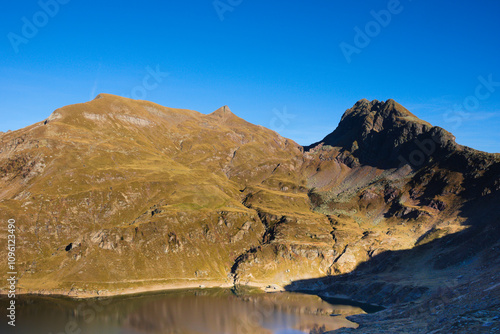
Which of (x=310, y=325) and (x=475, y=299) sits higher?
(x=475, y=299)

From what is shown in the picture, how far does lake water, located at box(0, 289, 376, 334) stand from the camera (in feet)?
404

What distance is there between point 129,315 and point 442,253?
169 m

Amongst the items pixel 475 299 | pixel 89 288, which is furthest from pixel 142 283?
pixel 475 299

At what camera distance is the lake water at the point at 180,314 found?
123 meters

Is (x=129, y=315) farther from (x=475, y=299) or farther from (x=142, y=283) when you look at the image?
(x=475, y=299)

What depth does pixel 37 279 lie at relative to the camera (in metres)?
183

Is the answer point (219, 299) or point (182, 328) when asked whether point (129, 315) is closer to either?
point (182, 328)

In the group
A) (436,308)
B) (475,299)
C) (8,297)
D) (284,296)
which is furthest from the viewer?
(284,296)

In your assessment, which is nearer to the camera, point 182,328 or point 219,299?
point 182,328

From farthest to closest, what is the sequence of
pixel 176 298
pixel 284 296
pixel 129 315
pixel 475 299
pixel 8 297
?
pixel 284 296
pixel 176 298
pixel 8 297
pixel 129 315
pixel 475 299

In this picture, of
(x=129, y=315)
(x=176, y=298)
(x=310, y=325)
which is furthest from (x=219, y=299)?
(x=310, y=325)

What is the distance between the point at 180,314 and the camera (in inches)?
5719

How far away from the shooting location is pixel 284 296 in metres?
190

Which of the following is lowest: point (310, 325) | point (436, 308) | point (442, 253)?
point (310, 325)
